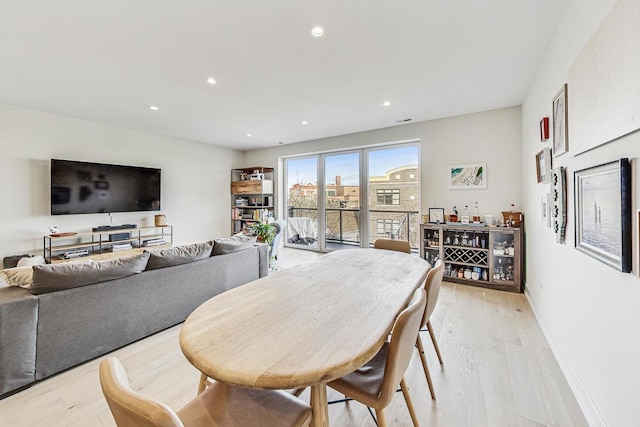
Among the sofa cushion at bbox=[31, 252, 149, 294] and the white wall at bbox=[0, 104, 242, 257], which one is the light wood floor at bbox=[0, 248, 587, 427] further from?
the white wall at bbox=[0, 104, 242, 257]

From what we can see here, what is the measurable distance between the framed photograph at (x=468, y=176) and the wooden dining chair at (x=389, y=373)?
354 centimetres

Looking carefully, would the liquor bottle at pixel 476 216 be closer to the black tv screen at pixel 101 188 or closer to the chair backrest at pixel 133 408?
the chair backrest at pixel 133 408

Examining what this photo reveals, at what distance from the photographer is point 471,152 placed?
162 inches

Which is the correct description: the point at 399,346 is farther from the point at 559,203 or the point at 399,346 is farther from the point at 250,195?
the point at 250,195

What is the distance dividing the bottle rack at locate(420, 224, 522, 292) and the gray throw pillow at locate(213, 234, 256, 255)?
266 cm

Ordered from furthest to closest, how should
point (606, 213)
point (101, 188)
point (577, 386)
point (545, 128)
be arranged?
point (101, 188) → point (545, 128) → point (577, 386) → point (606, 213)

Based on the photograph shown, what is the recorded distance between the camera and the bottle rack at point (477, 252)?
3.54 m

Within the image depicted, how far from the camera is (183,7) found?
6.11ft

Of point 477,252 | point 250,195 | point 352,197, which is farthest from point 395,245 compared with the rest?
point 250,195

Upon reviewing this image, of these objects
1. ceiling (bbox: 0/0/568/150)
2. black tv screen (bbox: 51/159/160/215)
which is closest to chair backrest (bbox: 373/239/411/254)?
ceiling (bbox: 0/0/568/150)

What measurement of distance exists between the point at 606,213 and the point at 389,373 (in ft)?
4.31

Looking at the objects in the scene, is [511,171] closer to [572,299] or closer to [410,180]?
[410,180]

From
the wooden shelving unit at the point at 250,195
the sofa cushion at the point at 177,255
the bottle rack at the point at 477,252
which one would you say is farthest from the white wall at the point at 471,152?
the sofa cushion at the point at 177,255

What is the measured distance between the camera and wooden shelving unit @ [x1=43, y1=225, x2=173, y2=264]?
400cm
